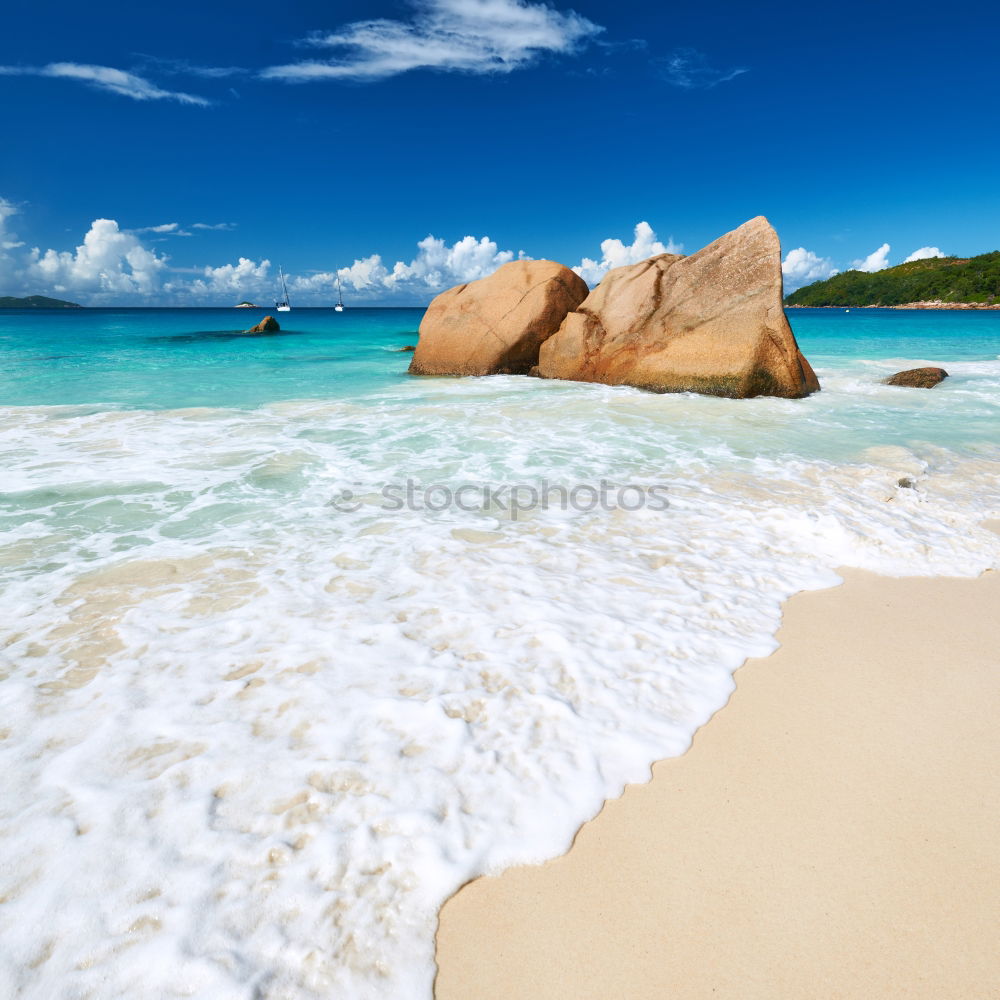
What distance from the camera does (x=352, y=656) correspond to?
9.12 ft

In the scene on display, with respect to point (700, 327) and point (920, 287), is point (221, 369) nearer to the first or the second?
point (700, 327)

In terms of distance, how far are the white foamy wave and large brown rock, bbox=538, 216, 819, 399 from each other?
13.5ft

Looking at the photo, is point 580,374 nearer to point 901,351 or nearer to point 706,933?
point 706,933

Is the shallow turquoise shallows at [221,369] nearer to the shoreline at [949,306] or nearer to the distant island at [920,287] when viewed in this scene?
the shoreline at [949,306]

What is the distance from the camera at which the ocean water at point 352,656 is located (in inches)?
65.6

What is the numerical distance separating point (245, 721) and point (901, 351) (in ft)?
83.4

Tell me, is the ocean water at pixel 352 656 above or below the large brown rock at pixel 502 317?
below

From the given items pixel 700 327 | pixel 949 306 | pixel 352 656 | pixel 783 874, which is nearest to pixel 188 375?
pixel 700 327

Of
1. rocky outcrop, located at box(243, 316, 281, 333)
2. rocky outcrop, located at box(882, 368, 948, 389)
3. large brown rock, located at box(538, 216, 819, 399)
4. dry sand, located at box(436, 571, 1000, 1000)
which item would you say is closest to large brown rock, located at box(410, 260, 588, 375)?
large brown rock, located at box(538, 216, 819, 399)

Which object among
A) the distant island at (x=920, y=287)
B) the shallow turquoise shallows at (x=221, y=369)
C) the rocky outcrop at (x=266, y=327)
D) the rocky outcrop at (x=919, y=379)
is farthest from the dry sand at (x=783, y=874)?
the distant island at (x=920, y=287)

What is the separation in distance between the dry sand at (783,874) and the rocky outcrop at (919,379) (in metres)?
11.7

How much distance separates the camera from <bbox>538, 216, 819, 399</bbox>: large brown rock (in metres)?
9.62

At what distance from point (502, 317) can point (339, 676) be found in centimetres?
1120

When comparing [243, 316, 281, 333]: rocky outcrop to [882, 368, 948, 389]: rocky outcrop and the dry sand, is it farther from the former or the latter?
the dry sand
